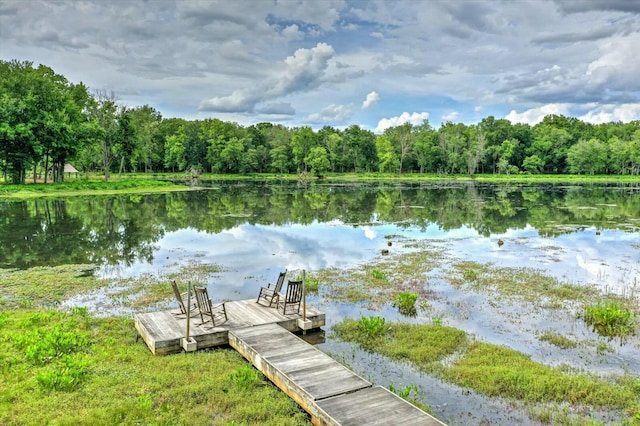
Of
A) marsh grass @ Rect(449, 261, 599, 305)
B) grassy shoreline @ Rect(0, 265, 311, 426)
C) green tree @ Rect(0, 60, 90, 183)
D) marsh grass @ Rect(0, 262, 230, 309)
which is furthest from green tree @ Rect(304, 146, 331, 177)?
grassy shoreline @ Rect(0, 265, 311, 426)

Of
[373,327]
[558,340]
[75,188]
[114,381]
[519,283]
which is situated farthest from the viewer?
[75,188]

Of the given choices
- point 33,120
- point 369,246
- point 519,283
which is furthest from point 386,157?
point 519,283

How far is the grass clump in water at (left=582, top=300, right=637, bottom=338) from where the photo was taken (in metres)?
13.0

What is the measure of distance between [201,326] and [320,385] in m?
4.54

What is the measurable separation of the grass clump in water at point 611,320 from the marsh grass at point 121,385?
968 cm

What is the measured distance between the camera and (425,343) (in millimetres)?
11969

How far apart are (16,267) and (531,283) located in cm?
2184

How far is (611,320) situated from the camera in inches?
533

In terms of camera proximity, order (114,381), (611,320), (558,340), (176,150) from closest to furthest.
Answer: (114,381), (558,340), (611,320), (176,150)

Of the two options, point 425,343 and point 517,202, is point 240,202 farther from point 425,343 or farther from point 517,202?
point 425,343

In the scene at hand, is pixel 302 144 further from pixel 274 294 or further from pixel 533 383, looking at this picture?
pixel 533 383

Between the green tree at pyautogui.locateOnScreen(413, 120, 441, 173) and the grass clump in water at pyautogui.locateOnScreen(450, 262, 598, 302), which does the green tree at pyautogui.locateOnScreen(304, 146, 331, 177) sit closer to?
the green tree at pyautogui.locateOnScreen(413, 120, 441, 173)

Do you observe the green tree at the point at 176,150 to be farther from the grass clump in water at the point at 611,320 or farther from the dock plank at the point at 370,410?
the dock plank at the point at 370,410

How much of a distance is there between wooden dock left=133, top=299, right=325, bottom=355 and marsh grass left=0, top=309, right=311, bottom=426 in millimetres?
346
